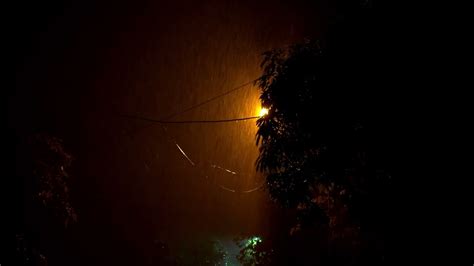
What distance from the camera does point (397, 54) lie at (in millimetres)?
4750

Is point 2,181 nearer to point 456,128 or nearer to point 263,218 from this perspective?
point 456,128

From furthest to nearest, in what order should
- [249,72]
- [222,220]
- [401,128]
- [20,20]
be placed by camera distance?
[222,220], [249,72], [20,20], [401,128]

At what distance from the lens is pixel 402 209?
498cm

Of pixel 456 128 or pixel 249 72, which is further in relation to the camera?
pixel 249 72

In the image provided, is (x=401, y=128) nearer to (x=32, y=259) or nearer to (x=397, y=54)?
(x=397, y=54)

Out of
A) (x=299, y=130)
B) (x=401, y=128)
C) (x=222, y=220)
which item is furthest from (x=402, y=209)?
(x=222, y=220)

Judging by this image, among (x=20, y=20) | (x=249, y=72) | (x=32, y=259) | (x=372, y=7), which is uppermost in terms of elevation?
(x=249, y=72)

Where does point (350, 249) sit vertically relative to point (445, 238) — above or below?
above

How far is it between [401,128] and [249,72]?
11465 mm

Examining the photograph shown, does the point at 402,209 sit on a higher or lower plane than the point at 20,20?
lower

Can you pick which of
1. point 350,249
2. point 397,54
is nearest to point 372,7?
point 397,54

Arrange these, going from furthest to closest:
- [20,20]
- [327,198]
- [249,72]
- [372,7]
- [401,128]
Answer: [249,72], [20,20], [327,198], [372,7], [401,128]

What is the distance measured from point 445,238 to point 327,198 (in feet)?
9.55

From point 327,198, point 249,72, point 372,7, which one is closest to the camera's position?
point 372,7
